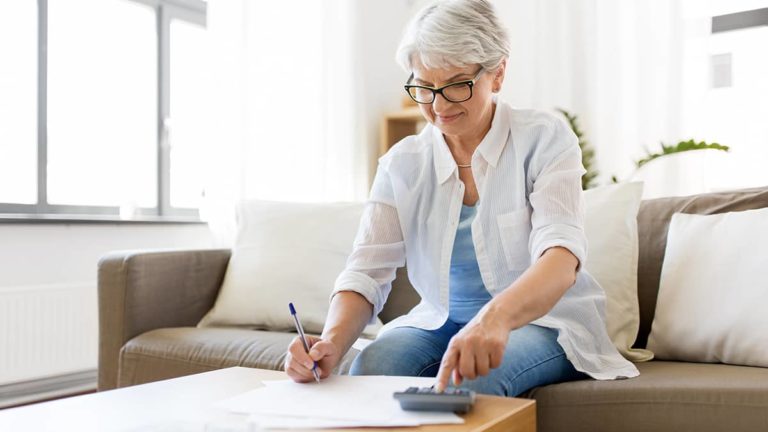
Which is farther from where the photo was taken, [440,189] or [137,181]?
[137,181]

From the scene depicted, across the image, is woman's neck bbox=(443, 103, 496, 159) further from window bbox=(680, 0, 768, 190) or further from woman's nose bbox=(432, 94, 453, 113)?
window bbox=(680, 0, 768, 190)

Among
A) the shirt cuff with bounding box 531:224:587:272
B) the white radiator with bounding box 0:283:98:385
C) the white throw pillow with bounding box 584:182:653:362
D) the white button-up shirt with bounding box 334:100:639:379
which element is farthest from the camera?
the white radiator with bounding box 0:283:98:385

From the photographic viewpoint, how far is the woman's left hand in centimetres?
98

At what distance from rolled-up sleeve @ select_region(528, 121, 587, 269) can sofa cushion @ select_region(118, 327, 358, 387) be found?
27.5 inches

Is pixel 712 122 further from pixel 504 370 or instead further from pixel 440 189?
pixel 504 370

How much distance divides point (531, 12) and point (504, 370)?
9.25 ft

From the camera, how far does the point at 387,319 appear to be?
6.96ft

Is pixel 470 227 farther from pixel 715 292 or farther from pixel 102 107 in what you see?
pixel 102 107

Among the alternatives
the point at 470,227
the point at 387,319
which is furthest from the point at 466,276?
the point at 387,319

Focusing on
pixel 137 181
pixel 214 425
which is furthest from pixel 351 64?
pixel 214 425

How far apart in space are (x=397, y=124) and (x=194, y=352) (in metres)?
2.36

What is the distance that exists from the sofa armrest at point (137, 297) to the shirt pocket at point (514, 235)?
106 cm

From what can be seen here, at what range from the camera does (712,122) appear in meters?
3.25

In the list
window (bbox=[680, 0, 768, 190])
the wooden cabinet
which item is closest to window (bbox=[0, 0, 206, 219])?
the wooden cabinet
